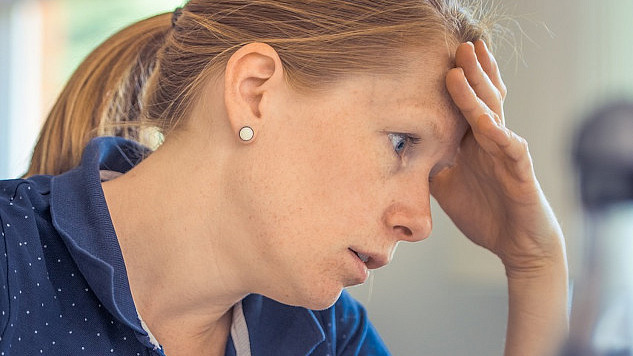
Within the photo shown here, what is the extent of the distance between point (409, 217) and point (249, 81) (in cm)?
22

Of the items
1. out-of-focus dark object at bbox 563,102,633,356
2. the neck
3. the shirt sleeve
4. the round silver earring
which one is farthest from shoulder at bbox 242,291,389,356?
out-of-focus dark object at bbox 563,102,633,356

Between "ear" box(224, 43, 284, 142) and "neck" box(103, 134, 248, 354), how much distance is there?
0.26 feet

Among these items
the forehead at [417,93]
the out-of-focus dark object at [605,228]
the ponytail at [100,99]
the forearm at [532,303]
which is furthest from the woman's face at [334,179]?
the out-of-focus dark object at [605,228]

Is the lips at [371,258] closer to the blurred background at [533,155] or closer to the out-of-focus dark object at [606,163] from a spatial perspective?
the blurred background at [533,155]

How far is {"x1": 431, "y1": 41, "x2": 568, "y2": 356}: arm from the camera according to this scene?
32.7 inches

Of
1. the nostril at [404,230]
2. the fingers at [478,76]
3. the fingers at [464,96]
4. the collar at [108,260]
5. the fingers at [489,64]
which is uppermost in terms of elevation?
the fingers at [489,64]

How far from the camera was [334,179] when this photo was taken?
75 centimetres

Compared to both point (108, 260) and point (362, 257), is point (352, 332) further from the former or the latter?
point (108, 260)

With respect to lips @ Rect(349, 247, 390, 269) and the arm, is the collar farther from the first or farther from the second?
the arm

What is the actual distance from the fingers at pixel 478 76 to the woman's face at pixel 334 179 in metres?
0.04

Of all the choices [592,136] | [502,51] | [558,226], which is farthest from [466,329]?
[592,136]

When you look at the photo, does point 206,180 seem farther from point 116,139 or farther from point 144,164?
point 116,139

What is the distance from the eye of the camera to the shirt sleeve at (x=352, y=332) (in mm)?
973

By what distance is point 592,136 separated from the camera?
0.29 m
